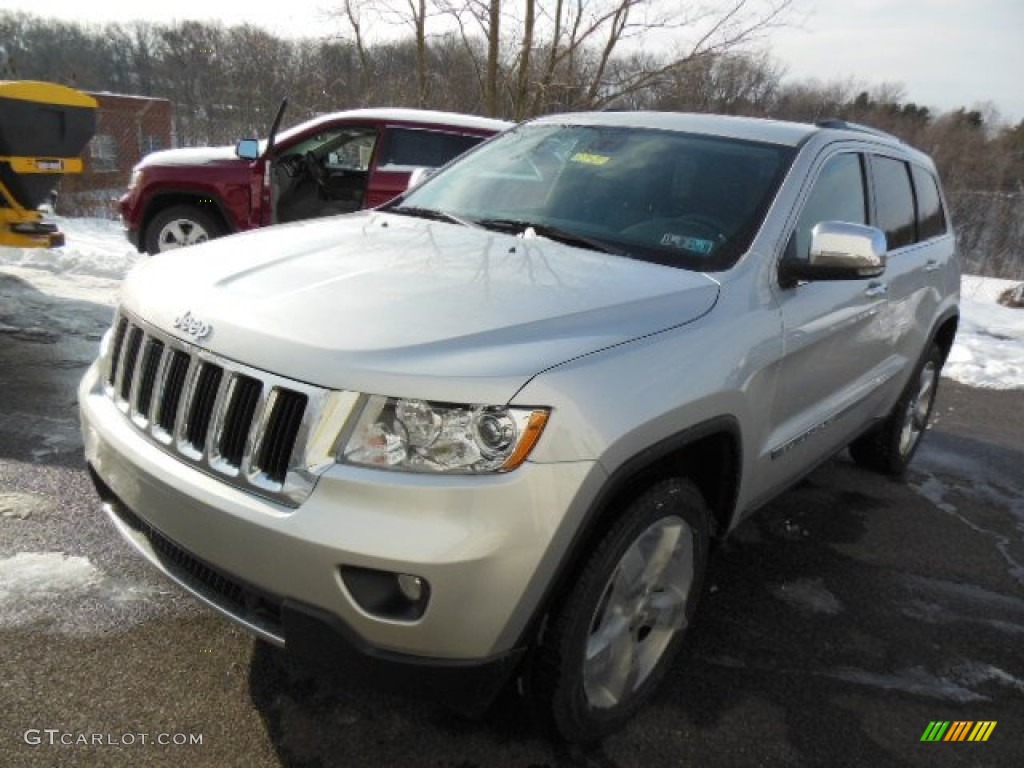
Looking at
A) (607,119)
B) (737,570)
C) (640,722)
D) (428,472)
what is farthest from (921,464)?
(428,472)

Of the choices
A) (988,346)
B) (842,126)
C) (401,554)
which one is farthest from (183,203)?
(988,346)

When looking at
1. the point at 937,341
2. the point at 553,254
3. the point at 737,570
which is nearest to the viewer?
the point at 553,254

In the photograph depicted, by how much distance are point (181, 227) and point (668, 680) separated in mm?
6973

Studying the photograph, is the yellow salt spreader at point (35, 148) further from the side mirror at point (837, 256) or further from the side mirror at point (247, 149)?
the side mirror at point (837, 256)

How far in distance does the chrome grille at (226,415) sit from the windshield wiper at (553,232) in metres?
1.33

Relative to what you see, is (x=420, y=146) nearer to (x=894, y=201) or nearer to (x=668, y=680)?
(x=894, y=201)

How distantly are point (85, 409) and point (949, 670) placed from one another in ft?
10.2

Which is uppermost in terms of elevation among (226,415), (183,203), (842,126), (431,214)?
(842,126)

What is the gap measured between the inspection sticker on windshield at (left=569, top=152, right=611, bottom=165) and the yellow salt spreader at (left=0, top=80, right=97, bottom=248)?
16.3ft

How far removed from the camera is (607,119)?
366 centimetres

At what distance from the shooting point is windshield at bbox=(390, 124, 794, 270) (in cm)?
286

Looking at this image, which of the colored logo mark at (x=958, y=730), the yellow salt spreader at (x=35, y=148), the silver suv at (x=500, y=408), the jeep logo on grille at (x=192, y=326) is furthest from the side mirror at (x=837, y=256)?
the yellow salt spreader at (x=35, y=148)

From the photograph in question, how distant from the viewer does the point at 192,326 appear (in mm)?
2125

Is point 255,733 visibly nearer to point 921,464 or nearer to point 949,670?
point 949,670
